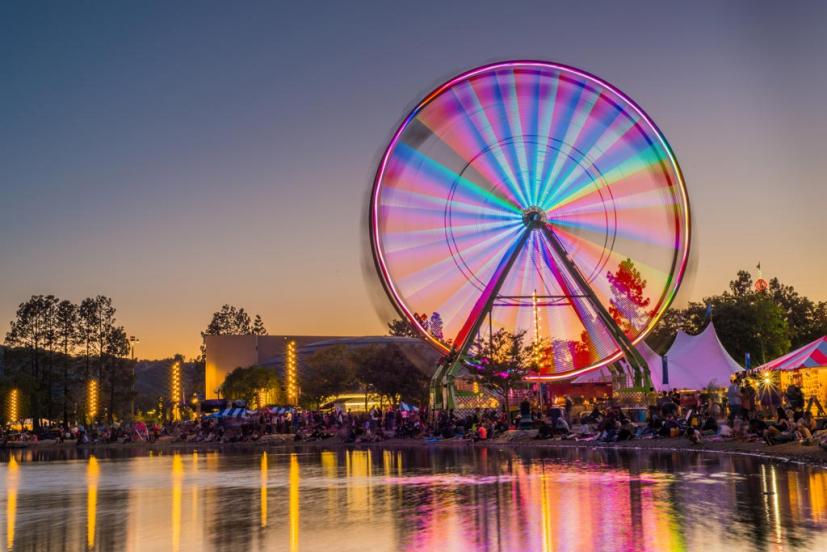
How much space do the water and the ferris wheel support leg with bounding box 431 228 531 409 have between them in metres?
12.9

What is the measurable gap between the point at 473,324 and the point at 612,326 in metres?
5.64

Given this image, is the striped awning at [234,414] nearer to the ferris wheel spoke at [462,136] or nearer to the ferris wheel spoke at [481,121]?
the ferris wheel spoke at [462,136]

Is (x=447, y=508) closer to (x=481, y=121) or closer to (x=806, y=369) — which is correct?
(x=481, y=121)

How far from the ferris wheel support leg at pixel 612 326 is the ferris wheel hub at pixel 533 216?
1306 millimetres

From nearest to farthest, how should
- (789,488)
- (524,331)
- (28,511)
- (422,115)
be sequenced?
1. (789,488)
2. (28,511)
3. (422,115)
4. (524,331)

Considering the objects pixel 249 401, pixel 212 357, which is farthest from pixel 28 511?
pixel 212 357

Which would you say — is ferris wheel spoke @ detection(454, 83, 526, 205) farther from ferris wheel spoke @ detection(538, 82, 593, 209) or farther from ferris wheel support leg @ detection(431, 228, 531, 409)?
ferris wheel support leg @ detection(431, 228, 531, 409)

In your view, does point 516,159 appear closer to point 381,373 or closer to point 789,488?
point 789,488

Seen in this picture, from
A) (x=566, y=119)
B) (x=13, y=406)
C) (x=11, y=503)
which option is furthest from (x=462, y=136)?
(x=13, y=406)

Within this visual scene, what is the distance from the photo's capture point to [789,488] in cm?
1543

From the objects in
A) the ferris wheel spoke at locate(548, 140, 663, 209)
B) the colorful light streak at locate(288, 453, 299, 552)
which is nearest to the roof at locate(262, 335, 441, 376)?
the ferris wheel spoke at locate(548, 140, 663, 209)

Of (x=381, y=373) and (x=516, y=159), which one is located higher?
(x=516, y=159)

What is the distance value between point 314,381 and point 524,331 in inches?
1954

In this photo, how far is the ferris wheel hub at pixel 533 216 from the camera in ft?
120
